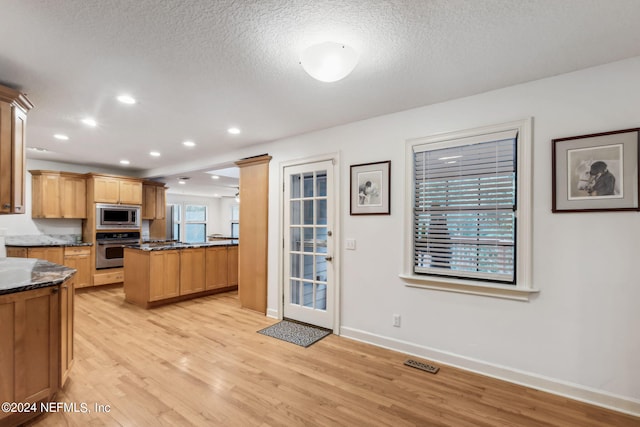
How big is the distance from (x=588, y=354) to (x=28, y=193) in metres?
7.98

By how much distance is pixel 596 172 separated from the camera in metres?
2.15

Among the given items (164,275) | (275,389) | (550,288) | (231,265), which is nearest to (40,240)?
(164,275)

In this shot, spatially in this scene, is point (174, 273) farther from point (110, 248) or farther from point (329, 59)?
point (329, 59)

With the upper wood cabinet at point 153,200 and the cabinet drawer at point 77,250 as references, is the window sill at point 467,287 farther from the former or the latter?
the upper wood cabinet at point 153,200

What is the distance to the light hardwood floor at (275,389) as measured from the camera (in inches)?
78.9

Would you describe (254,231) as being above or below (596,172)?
below

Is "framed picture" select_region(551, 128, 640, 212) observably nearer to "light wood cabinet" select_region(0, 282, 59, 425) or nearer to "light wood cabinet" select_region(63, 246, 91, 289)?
"light wood cabinet" select_region(0, 282, 59, 425)

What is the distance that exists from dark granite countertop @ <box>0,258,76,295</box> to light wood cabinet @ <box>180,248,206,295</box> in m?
2.14

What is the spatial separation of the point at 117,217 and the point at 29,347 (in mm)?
4627

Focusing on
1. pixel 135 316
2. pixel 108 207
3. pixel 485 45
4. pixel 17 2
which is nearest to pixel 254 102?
pixel 17 2

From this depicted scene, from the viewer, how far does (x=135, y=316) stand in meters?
4.11

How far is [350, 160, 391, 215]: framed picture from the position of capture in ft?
10.2

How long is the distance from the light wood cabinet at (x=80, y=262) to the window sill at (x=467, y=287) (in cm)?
564

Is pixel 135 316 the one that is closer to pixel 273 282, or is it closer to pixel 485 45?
pixel 273 282
